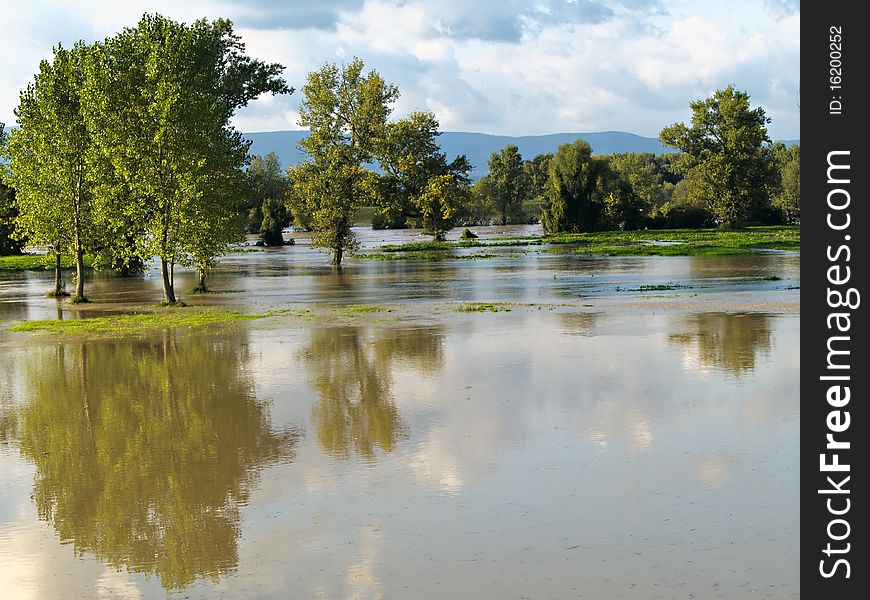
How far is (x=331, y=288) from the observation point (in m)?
43.7

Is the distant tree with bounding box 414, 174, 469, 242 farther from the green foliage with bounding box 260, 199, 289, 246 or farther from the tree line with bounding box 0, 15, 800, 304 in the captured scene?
the green foliage with bounding box 260, 199, 289, 246

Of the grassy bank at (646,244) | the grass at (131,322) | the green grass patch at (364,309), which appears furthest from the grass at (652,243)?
the grass at (131,322)

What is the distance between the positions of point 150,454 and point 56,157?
96.4 ft

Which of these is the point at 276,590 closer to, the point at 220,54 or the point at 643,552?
the point at 643,552

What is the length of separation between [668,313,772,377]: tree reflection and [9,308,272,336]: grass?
1289 centimetres

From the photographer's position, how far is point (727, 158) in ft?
364

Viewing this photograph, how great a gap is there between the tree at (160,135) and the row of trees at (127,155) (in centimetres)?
4

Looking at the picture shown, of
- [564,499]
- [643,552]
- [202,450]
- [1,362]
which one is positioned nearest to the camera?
[643,552]

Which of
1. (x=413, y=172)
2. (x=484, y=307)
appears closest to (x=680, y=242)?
(x=413, y=172)

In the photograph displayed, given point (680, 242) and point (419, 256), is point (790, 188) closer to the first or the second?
point (680, 242)

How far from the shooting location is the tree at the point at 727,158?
357ft

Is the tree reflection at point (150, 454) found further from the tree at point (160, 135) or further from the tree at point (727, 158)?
the tree at point (727, 158)
